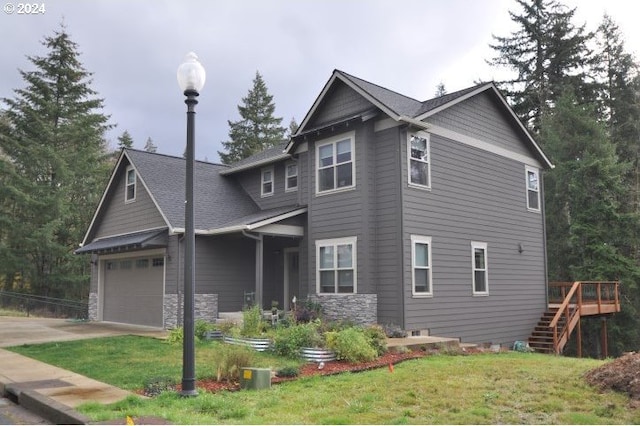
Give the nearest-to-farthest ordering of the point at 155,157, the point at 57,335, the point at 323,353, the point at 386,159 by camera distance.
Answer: the point at 323,353 < the point at 386,159 < the point at 57,335 < the point at 155,157

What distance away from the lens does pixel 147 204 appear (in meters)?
18.6

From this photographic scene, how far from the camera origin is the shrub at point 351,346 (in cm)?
1011

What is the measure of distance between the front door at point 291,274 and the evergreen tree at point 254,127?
2901 centimetres

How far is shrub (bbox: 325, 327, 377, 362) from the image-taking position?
10.1 meters

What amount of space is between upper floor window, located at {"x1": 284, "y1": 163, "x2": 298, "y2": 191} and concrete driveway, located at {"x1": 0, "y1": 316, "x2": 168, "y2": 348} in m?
6.13

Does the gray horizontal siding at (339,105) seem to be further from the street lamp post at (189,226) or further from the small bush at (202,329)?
the street lamp post at (189,226)

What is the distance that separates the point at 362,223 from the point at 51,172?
22828mm

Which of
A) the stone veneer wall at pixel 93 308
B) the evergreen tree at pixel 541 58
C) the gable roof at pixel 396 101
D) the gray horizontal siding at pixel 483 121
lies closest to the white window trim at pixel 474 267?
the gray horizontal siding at pixel 483 121

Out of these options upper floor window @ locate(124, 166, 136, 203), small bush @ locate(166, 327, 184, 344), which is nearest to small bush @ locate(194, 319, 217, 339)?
small bush @ locate(166, 327, 184, 344)

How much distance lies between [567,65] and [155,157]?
26378 mm

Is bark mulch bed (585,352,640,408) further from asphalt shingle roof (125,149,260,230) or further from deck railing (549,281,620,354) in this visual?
asphalt shingle roof (125,149,260,230)

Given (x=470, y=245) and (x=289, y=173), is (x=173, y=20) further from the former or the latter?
(x=470, y=245)

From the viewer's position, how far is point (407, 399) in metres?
6.59

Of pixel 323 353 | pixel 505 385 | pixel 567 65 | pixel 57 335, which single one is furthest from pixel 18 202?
pixel 567 65
